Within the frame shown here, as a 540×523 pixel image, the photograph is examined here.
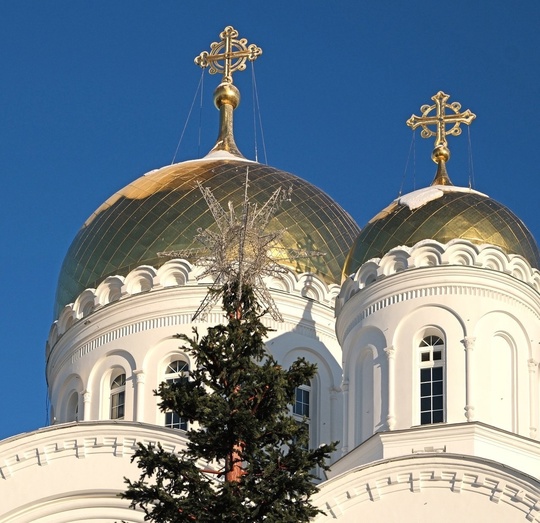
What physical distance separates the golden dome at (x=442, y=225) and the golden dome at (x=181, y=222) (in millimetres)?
1887

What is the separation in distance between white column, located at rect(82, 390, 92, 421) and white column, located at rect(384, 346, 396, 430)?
Result: 4.23 metres

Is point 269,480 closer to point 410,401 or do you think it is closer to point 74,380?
point 410,401

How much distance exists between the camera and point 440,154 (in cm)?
2728

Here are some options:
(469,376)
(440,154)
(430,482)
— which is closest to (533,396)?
(469,376)

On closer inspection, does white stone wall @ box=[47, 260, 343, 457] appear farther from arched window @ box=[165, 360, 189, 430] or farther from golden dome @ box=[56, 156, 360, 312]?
golden dome @ box=[56, 156, 360, 312]

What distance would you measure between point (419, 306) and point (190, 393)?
7.03 metres

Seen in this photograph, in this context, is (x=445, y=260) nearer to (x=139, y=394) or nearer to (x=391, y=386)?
(x=391, y=386)

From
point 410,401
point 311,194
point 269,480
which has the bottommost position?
point 269,480

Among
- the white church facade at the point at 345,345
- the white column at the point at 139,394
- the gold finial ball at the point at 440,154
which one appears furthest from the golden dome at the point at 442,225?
the white column at the point at 139,394

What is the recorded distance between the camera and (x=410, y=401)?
78.5 feet

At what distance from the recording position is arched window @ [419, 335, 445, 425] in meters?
23.8

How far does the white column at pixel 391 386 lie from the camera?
23.9 meters

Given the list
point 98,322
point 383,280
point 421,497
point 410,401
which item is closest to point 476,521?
point 421,497

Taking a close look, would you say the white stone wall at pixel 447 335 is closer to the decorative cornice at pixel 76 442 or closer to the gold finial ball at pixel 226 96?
the decorative cornice at pixel 76 442
